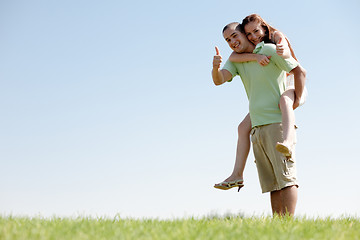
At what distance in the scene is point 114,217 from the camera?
4.71 meters

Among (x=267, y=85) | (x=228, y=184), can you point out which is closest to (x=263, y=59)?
(x=267, y=85)

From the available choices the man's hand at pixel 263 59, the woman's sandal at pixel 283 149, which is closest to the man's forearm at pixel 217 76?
the man's hand at pixel 263 59

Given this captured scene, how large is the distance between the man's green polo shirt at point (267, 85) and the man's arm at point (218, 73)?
289 mm

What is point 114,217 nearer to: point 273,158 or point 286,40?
point 273,158

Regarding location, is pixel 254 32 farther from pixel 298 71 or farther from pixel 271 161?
pixel 271 161

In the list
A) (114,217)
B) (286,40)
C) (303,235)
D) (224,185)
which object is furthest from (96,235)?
(286,40)

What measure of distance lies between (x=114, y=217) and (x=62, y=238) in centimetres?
128

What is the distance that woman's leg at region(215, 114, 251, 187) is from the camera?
5.72 m

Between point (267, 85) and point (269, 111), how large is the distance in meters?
0.33

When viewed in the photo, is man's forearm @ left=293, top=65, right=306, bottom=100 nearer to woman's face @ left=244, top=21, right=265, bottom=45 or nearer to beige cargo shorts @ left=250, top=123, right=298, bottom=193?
beige cargo shorts @ left=250, top=123, right=298, bottom=193

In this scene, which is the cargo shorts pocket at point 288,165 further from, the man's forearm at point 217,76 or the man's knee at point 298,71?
the man's forearm at point 217,76

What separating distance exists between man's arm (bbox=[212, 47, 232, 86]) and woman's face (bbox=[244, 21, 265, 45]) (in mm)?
452

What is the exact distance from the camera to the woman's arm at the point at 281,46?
524cm

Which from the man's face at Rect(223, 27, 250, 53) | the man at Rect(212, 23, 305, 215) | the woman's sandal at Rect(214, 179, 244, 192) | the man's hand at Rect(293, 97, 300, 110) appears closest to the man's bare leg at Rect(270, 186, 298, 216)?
the man at Rect(212, 23, 305, 215)
